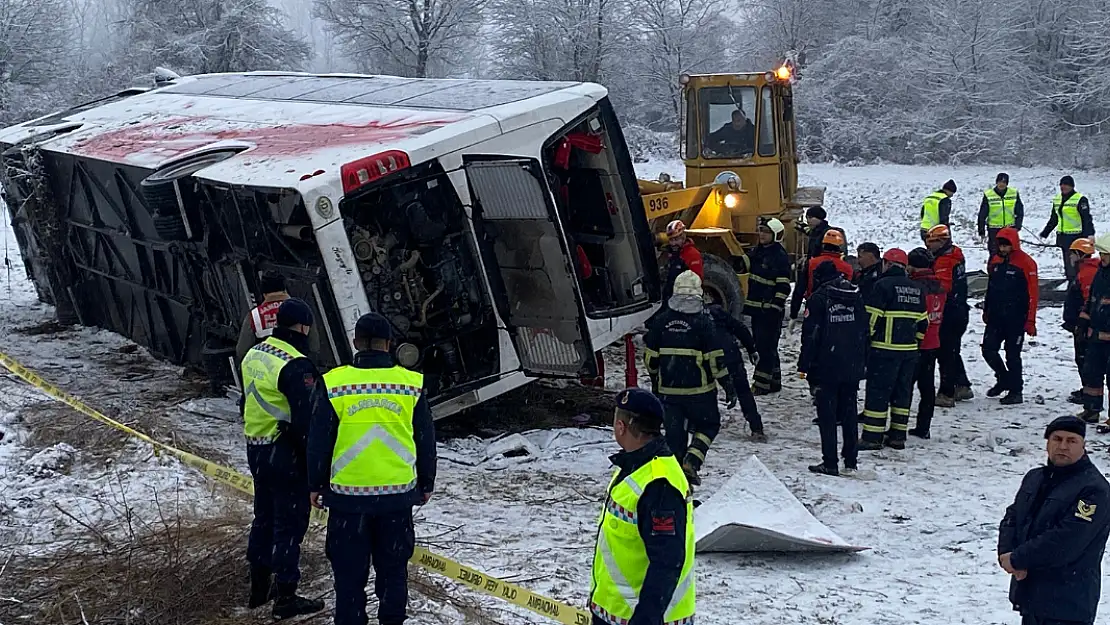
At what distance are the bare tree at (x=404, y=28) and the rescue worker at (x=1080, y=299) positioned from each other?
33.8 meters

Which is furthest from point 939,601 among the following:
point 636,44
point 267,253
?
point 636,44

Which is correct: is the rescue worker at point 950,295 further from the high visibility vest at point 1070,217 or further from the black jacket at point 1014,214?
the black jacket at point 1014,214

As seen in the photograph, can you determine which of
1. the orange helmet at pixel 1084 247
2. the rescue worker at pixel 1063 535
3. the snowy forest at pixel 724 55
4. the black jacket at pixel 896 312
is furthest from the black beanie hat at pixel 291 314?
the snowy forest at pixel 724 55

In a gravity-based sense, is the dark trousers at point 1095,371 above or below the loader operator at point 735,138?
below

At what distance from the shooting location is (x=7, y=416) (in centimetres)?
778

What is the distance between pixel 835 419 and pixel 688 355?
1.33 m

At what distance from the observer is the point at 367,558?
433 centimetres

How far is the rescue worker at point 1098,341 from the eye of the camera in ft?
26.5

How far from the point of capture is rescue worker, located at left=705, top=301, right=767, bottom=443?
6766 mm

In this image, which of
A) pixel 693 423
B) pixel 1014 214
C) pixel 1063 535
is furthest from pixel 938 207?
pixel 1063 535

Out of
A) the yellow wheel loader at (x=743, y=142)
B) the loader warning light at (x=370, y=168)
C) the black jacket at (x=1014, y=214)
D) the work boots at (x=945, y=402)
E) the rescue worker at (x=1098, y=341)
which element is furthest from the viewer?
the black jacket at (x=1014, y=214)

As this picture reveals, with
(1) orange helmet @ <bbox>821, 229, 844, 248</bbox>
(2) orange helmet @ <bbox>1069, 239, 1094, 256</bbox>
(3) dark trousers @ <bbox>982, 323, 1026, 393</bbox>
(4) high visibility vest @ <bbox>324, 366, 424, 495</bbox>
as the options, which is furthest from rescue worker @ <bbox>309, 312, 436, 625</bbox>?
(2) orange helmet @ <bbox>1069, 239, 1094, 256</bbox>

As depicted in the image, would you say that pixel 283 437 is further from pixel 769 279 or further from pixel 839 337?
pixel 769 279

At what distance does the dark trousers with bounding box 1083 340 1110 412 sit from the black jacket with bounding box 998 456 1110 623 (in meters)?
4.69
